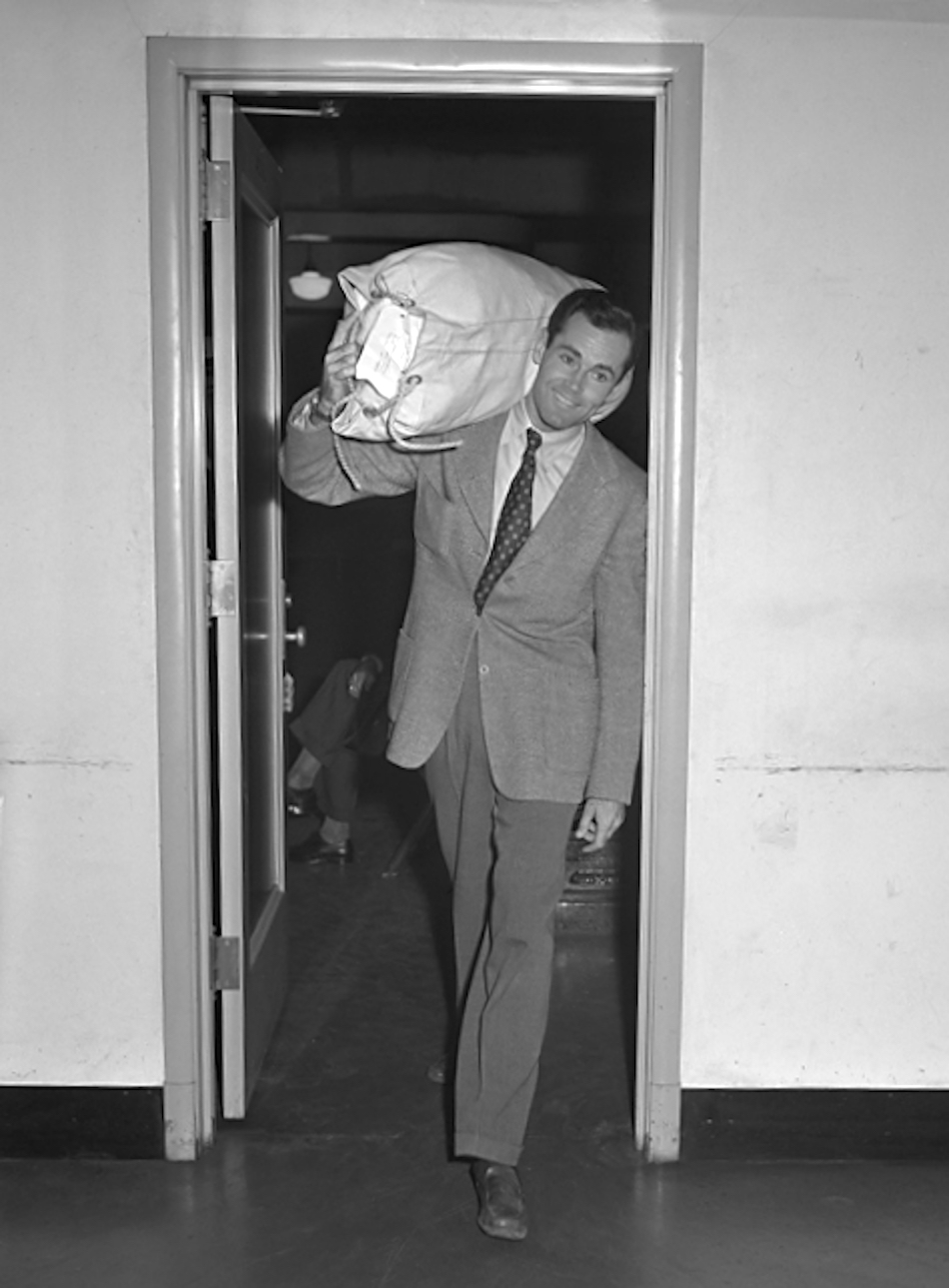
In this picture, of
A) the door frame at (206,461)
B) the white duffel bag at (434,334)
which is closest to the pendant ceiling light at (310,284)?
the door frame at (206,461)

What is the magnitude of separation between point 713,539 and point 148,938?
1486mm

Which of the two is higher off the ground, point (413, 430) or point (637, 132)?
point (637, 132)

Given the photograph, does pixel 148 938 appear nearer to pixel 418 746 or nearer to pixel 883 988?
pixel 418 746

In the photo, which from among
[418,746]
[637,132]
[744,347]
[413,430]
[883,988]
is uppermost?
[637,132]

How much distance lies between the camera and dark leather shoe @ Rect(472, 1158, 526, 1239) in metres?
2.94

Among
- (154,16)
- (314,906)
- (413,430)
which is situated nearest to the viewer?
(413,430)

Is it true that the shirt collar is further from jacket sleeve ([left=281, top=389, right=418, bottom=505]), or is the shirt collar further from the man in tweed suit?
jacket sleeve ([left=281, top=389, right=418, bottom=505])

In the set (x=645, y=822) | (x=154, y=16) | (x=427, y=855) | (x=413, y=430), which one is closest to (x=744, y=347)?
(x=413, y=430)

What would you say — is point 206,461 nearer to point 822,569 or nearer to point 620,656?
point 620,656

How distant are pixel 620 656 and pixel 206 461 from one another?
998 mm

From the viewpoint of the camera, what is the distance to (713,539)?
124 inches

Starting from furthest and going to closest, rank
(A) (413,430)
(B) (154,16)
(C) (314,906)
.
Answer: (C) (314,906)
(B) (154,16)
(A) (413,430)

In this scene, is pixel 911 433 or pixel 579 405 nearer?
pixel 579 405

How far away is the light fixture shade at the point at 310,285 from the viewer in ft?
31.3
